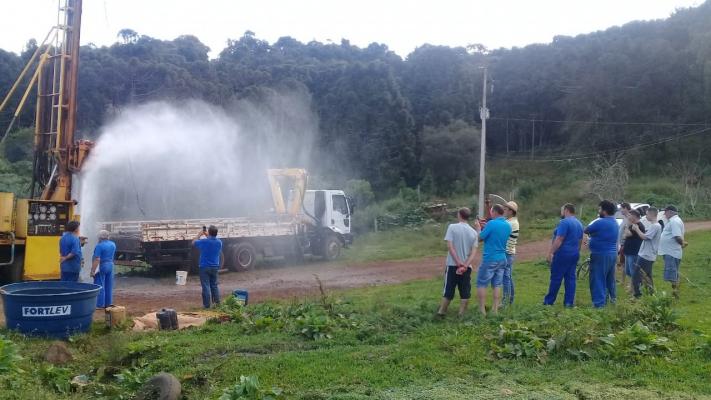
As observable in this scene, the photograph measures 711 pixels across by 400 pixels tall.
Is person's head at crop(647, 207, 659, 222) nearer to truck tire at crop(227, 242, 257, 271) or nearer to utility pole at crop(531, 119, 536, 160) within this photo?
truck tire at crop(227, 242, 257, 271)

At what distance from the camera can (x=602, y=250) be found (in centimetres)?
1002

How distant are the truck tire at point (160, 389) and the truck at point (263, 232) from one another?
39.0ft

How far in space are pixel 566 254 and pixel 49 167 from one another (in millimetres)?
11289

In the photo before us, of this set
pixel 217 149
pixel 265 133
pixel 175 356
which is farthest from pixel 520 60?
pixel 175 356

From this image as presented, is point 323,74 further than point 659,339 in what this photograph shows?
Yes

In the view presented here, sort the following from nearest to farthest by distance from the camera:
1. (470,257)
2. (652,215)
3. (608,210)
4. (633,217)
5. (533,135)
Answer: (470,257) < (608,210) < (633,217) < (652,215) < (533,135)

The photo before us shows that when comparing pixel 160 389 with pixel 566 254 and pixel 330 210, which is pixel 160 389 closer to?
pixel 566 254

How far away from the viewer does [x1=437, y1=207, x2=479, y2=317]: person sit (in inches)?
361

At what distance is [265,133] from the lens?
36.9 meters

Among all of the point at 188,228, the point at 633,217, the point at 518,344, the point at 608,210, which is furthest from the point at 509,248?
the point at 188,228

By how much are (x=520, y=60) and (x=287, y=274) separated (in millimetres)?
48864

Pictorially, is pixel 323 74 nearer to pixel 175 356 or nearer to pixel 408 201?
pixel 408 201

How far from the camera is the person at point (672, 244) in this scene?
11.1m

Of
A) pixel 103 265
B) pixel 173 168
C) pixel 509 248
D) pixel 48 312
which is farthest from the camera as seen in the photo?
pixel 173 168
